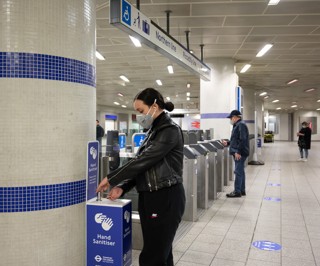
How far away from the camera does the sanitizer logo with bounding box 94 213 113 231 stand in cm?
224

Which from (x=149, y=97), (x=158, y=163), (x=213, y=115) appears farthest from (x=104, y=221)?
(x=213, y=115)

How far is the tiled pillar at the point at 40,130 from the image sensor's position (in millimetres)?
2129

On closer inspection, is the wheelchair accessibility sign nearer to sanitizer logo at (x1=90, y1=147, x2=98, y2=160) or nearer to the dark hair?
the dark hair

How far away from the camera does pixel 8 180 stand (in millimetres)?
2125

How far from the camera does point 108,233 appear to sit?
224 centimetres

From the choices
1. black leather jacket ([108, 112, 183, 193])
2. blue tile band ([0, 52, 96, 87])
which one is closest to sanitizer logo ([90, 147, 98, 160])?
black leather jacket ([108, 112, 183, 193])

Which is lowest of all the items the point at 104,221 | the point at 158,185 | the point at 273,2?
the point at 104,221

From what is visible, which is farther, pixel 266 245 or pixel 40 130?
pixel 266 245

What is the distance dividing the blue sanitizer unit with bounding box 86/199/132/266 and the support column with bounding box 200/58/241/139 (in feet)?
21.5

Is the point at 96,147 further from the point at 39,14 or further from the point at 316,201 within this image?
the point at 316,201

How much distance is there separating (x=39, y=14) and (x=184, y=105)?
2318cm

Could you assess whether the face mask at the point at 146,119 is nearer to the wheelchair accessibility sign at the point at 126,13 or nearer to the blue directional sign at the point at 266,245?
the wheelchair accessibility sign at the point at 126,13

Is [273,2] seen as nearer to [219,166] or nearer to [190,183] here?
[190,183]

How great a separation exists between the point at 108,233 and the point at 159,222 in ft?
1.37
